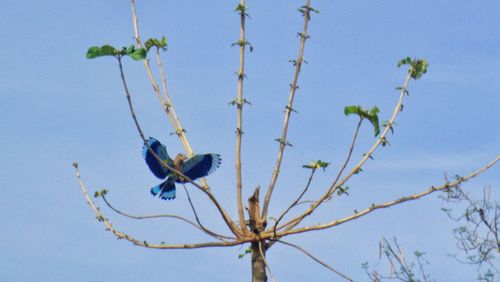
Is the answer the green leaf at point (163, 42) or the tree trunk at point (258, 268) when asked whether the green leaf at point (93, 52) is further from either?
the tree trunk at point (258, 268)

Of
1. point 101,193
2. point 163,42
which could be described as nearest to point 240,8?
point 163,42

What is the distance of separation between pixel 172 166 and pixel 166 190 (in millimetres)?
179

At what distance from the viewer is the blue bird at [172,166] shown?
5.48 m

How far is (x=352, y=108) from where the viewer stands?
4.91 m

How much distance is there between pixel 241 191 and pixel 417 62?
5.10ft

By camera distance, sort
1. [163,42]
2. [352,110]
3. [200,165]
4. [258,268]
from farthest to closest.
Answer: [163,42], [200,165], [258,268], [352,110]

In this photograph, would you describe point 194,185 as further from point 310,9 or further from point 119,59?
point 310,9

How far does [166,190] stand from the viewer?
556 centimetres

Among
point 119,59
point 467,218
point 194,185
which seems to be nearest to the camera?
point 119,59

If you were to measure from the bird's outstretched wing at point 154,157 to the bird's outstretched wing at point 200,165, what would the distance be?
0.13 m

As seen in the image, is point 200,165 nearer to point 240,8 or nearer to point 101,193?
point 101,193

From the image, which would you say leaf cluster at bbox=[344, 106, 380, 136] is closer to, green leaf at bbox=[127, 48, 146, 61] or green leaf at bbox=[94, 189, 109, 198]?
green leaf at bbox=[127, 48, 146, 61]

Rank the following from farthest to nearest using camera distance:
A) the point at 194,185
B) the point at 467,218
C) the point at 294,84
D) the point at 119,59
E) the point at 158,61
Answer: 1. the point at 467,218
2. the point at 158,61
3. the point at 294,84
4. the point at 194,185
5. the point at 119,59

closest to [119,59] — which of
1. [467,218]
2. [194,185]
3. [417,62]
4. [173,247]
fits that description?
[194,185]
